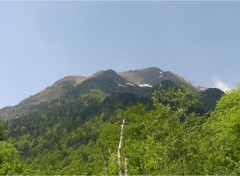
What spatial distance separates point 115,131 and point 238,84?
2633 cm

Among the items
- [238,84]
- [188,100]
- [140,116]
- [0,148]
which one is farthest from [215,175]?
[238,84]

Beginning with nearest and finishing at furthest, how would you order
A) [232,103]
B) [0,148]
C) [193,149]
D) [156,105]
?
[193,149] → [156,105] → [0,148] → [232,103]

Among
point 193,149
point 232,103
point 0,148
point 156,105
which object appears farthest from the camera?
point 232,103

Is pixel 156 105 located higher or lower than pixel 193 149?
higher

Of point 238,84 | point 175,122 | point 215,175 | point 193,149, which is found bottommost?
point 215,175

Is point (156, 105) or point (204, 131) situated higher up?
point (156, 105)

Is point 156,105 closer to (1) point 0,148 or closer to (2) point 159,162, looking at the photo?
(2) point 159,162

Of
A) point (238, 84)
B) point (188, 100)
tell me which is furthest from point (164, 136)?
point (238, 84)

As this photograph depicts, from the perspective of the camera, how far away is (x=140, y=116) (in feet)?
231

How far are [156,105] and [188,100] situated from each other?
2.37 m

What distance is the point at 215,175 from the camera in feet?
89.7

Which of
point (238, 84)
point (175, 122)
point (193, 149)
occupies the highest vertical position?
point (238, 84)

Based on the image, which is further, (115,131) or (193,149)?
(115,131)

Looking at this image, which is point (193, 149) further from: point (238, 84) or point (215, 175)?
point (238, 84)
